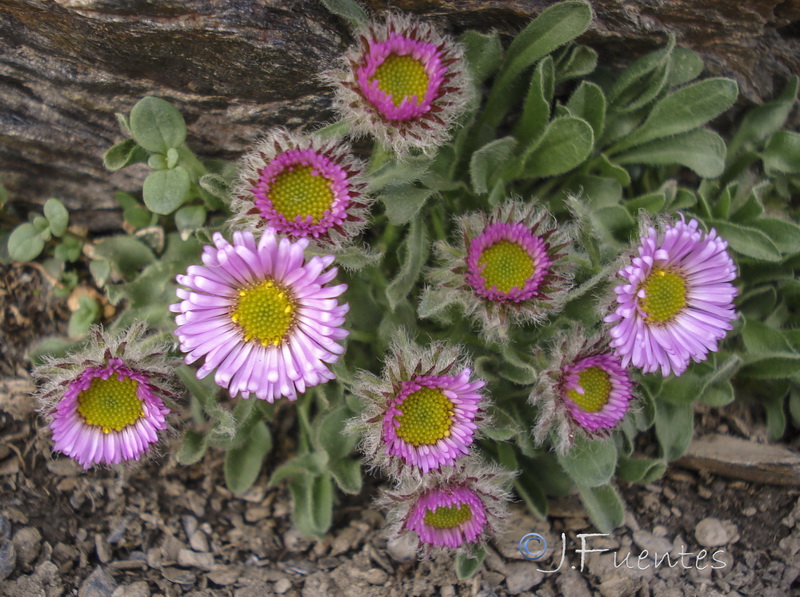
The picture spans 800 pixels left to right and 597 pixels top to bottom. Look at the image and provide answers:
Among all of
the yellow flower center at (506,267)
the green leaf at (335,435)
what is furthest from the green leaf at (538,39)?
the green leaf at (335,435)

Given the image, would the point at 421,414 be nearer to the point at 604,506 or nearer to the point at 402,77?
the point at 604,506

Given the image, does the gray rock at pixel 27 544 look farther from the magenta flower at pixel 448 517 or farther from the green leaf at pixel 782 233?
the green leaf at pixel 782 233

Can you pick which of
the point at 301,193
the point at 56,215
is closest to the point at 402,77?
the point at 301,193

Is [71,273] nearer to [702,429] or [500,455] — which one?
[500,455]

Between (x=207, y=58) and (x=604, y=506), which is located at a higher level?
(x=207, y=58)

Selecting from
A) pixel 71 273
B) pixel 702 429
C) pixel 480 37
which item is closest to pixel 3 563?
pixel 71 273

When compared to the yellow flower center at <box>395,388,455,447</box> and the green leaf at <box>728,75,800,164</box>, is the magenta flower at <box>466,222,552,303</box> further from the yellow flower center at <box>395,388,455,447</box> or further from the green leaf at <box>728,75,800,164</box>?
the green leaf at <box>728,75,800,164</box>
